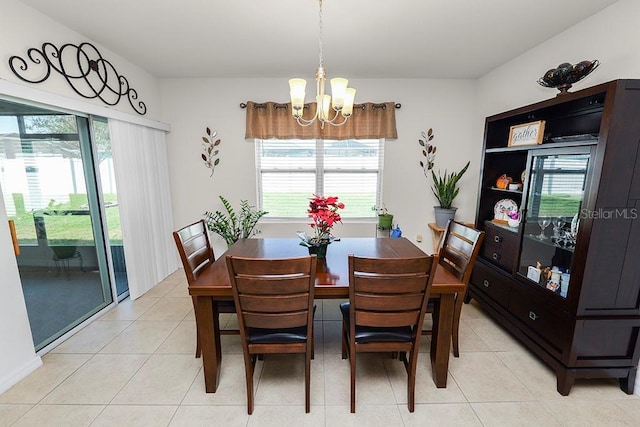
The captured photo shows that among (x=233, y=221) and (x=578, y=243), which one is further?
(x=233, y=221)

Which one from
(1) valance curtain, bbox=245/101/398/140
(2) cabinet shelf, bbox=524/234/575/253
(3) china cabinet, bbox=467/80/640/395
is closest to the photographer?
(3) china cabinet, bbox=467/80/640/395

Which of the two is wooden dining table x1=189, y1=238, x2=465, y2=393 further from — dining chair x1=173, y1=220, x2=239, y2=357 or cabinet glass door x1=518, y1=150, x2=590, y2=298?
cabinet glass door x1=518, y1=150, x2=590, y2=298

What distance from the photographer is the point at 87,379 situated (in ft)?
6.04

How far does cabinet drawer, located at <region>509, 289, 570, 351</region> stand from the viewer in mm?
1767

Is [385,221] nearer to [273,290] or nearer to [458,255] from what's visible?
[458,255]

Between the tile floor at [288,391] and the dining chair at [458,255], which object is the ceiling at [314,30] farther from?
the tile floor at [288,391]

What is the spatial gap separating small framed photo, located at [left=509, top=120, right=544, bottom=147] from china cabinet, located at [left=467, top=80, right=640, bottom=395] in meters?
0.01

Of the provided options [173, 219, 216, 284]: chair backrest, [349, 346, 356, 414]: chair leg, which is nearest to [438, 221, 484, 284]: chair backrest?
[349, 346, 356, 414]: chair leg

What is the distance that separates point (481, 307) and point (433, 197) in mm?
1510

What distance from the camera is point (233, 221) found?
3609 mm

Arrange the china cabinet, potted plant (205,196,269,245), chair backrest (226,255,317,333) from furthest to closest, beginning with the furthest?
potted plant (205,196,269,245) < the china cabinet < chair backrest (226,255,317,333)

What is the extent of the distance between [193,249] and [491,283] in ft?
8.26

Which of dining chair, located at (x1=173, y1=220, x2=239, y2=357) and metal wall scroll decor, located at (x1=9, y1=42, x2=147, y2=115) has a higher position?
metal wall scroll decor, located at (x1=9, y1=42, x2=147, y2=115)

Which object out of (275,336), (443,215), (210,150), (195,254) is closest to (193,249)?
(195,254)
